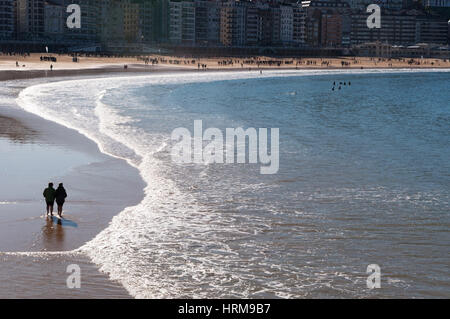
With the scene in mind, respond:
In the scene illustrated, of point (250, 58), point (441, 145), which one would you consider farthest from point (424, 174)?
point (250, 58)

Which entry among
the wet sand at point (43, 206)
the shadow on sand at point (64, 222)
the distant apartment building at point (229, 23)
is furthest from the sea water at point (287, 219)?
the distant apartment building at point (229, 23)

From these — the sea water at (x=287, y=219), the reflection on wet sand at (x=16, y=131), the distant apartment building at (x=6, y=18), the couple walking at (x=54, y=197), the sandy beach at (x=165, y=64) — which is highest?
the distant apartment building at (x=6, y=18)

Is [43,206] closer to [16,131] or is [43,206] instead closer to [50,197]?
[50,197]

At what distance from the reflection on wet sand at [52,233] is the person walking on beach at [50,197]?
0.69 ft

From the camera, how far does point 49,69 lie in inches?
3888

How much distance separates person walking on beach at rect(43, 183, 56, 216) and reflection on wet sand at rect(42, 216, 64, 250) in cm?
21

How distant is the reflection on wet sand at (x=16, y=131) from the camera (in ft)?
102

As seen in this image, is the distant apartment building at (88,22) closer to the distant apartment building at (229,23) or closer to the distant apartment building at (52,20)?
the distant apartment building at (52,20)

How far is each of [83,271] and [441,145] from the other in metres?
26.6

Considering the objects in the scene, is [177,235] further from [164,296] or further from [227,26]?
[227,26]

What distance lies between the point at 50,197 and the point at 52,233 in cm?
139

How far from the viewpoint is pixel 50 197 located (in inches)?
691

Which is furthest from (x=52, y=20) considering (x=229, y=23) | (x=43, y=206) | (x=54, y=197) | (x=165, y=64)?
(x=54, y=197)

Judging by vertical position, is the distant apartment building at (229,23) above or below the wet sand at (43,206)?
above
